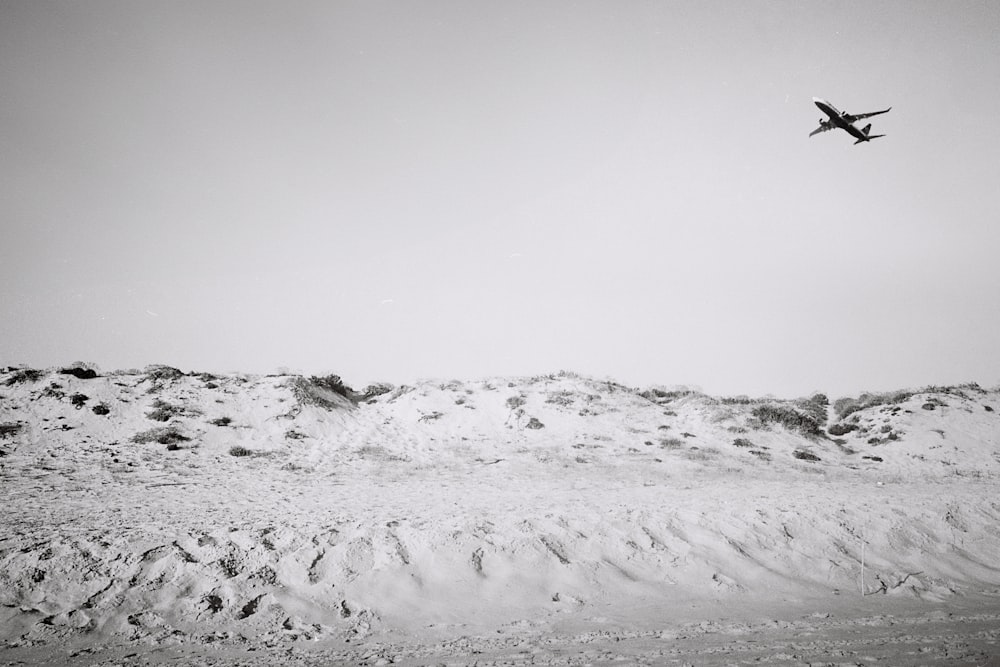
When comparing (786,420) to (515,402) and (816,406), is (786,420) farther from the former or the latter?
(515,402)

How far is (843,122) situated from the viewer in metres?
22.3

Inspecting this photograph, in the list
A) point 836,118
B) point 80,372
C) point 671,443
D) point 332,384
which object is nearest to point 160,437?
point 80,372

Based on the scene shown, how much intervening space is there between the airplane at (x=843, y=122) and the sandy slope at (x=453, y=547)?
15.1 m

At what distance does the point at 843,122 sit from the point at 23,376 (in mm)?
38240

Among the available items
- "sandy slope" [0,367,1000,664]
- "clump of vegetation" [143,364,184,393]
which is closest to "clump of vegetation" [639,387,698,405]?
"sandy slope" [0,367,1000,664]

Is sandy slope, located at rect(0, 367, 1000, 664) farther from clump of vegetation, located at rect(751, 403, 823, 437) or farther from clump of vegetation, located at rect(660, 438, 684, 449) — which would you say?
clump of vegetation, located at rect(751, 403, 823, 437)

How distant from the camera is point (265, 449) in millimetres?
19312

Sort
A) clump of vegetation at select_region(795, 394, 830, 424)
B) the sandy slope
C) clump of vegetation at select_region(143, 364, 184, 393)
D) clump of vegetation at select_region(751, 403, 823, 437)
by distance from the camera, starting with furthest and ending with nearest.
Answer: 1. clump of vegetation at select_region(795, 394, 830, 424)
2. clump of vegetation at select_region(751, 403, 823, 437)
3. clump of vegetation at select_region(143, 364, 184, 393)
4. the sandy slope

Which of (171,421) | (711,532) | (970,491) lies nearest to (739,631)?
(711,532)

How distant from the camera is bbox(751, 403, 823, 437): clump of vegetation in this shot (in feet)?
81.5

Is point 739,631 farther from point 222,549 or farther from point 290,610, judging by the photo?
point 222,549

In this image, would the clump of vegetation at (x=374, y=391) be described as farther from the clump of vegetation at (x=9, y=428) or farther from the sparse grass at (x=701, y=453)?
the sparse grass at (x=701, y=453)

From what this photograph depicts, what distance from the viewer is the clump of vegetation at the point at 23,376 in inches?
846

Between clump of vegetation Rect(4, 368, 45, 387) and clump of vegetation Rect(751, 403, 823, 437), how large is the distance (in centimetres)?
3366
